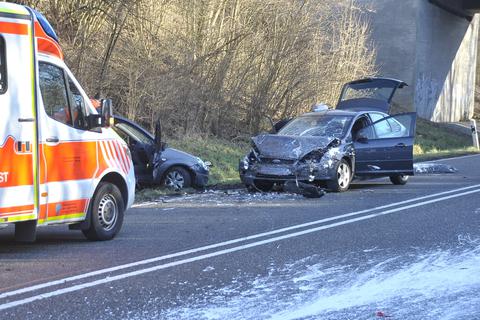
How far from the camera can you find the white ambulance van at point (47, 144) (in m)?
6.77

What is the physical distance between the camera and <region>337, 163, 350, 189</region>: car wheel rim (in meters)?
12.6

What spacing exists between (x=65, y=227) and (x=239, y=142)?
11.3m

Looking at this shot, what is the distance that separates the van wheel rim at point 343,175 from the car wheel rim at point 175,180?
3107mm

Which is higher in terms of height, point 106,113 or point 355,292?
point 106,113

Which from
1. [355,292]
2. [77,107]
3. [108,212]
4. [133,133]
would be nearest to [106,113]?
[77,107]

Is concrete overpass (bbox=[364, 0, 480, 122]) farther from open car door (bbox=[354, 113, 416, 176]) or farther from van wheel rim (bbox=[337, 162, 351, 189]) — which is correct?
van wheel rim (bbox=[337, 162, 351, 189])

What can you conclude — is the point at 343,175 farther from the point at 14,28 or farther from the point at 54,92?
the point at 14,28

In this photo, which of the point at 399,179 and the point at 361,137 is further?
the point at 399,179

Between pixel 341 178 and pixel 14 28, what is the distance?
7.44 metres

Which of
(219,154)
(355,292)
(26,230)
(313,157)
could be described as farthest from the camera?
(219,154)

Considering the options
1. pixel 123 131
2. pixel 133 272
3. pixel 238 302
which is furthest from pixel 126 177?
pixel 123 131

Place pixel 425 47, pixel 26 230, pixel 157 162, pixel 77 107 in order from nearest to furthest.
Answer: pixel 26 230 → pixel 77 107 → pixel 157 162 → pixel 425 47

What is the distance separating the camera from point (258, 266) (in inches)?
269

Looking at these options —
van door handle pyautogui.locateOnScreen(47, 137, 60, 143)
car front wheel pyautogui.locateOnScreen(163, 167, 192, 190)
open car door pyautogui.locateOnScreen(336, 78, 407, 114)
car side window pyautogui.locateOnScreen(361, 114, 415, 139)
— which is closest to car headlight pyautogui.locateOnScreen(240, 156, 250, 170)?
car front wheel pyautogui.locateOnScreen(163, 167, 192, 190)
